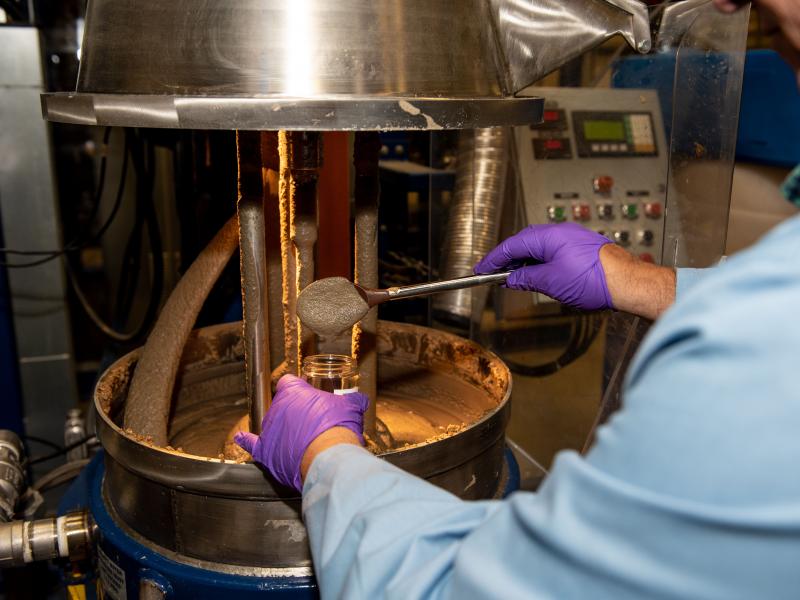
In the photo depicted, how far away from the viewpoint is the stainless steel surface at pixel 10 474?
116 cm

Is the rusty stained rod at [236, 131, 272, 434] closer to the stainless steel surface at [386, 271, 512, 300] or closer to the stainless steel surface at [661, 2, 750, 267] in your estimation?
the stainless steel surface at [386, 271, 512, 300]

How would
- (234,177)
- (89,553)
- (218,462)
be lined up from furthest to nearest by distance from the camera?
1. (234,177)
2. (89,553)
3. (218,462)

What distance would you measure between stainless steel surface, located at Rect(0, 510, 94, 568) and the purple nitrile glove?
2.41 feet

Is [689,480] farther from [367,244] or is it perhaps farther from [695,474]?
[367,244]

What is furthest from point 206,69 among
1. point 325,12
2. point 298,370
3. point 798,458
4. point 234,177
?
point 234,177

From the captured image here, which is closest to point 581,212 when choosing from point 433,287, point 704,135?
point 704,135

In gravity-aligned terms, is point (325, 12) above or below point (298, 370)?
above

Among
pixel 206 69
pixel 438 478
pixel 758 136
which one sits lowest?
pixel 438 478

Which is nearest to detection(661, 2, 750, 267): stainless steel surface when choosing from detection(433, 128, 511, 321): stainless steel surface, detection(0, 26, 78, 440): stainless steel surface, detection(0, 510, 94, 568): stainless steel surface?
detection(433, 128, 511, 321): stainless steel surface

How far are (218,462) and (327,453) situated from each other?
0.20m

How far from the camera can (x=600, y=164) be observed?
1813 mm

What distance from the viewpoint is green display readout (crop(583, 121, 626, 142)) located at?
71.4 inches

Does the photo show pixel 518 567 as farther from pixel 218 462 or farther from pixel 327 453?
pixel 218 462

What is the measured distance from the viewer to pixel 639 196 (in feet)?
5.98
